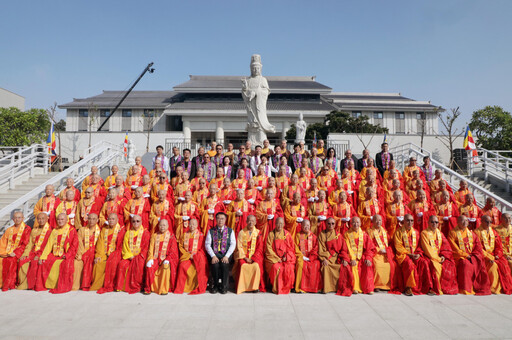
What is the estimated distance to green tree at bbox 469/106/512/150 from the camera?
26.0 m

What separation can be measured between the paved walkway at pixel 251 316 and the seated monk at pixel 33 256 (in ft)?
0.73

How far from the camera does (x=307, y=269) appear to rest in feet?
18.9

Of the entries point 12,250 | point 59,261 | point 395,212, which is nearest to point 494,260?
point 395,212

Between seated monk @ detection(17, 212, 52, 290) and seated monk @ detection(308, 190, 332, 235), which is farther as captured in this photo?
seated monk @ detection(308, 190, 332, 235)

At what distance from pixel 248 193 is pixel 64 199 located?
13.6ft

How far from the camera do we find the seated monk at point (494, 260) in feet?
18.8

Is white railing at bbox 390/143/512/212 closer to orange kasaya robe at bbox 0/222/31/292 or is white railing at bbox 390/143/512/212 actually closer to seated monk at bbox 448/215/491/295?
seated monk at bbox 448/215/491/295

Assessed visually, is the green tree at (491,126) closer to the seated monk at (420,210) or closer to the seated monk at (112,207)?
the seated monk at (420,210)

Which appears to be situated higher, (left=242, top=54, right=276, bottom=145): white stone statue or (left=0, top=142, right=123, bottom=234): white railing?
(left=242, top=54, right=276, bottom=145): white stone statue

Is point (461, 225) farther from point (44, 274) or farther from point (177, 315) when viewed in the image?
point (44, 274)

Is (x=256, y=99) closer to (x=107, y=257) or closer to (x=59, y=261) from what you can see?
(x=107, y=257)

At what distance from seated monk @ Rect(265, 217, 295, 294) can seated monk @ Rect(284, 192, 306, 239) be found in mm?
725

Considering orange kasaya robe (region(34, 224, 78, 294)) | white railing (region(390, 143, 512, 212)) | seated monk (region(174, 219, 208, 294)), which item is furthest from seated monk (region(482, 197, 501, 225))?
orange kasaya robe (region(34, 224, 78, 294))

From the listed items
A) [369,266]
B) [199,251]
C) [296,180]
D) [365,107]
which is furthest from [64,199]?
[365,107]
